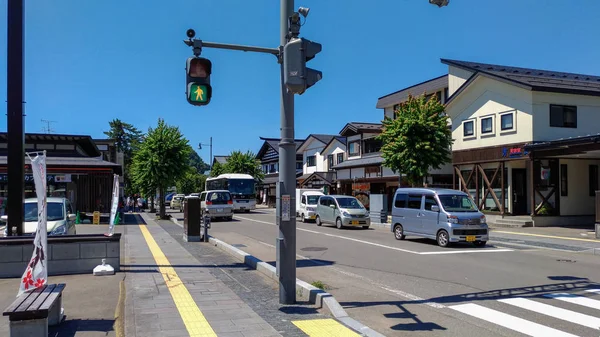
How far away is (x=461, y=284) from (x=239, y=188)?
31349mm

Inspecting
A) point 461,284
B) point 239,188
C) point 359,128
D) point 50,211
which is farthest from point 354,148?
point 461,284

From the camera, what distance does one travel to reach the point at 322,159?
1977 inches

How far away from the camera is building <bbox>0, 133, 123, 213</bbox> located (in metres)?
27.4

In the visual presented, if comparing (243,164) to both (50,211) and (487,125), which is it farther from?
(50,211)

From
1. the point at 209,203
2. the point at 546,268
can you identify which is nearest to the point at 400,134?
the point at 209,203

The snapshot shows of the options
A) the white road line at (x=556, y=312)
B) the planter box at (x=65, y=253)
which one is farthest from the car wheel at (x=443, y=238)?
the planter box at (x=65, y=253)

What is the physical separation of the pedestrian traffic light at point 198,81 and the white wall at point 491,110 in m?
20.7

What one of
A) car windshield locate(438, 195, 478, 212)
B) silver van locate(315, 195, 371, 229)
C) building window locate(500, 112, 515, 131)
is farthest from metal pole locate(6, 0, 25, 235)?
building window locate(500, 112, 515, 131)

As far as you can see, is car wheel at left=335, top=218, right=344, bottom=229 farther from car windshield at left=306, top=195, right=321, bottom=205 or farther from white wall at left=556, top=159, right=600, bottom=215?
white wall at left=556, top=159, right=600, bottom=215

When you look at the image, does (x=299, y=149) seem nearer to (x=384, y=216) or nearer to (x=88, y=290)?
(x=384, y=216)

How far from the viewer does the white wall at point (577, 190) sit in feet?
81.3

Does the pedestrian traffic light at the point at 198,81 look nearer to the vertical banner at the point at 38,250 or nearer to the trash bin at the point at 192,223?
the vertical banner at the point at 38,250

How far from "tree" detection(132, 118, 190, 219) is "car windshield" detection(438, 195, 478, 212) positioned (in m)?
19.0

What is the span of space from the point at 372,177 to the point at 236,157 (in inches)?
1021
